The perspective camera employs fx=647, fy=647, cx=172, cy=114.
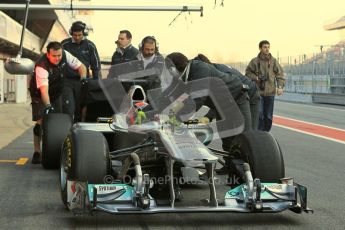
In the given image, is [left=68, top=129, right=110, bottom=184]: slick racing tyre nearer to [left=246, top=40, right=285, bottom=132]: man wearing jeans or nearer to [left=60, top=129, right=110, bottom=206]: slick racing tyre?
[left=60, top=129, right=110, bottom=206]: slick racing tyre

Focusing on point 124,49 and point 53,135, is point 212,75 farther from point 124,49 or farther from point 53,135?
point 124,49

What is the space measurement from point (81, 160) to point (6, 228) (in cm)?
82

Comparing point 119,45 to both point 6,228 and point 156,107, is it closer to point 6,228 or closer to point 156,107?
point 156,107

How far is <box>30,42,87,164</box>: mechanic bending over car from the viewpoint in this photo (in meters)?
8.11

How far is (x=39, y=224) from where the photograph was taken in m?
5.21

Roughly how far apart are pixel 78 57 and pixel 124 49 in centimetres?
72

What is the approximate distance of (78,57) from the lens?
31.5ft

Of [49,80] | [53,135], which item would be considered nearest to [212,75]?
[53,135]

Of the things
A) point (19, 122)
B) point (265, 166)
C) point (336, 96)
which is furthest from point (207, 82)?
point (336, 96)

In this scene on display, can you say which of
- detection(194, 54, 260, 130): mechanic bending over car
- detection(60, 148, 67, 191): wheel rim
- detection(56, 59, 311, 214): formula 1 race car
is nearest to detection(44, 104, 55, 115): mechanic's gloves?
detection(56, 59, 311, 214): formula 1 race car

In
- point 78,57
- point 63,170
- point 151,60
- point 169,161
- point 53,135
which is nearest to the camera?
point 169,161

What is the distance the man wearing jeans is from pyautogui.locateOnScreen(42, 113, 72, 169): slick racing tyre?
449 centimetres

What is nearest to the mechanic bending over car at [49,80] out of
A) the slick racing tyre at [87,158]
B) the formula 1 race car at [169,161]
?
the formula 1 race car at [169,161]

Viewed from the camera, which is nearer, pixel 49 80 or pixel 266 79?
pixel 49 80
